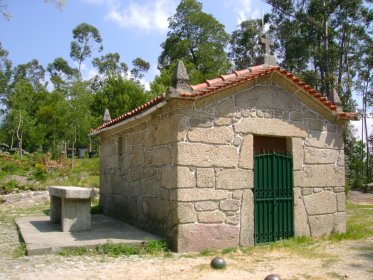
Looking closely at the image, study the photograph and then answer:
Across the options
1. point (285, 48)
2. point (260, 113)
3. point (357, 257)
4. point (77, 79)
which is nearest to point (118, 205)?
point (260, 113)

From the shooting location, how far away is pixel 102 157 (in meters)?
11.4

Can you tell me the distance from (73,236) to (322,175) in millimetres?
5174

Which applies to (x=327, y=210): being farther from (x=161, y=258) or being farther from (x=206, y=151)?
(x=161, y=258)

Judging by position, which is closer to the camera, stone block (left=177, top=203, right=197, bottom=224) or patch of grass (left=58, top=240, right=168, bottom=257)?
patch of grass (left=58, top=240, right=168, bottom=257)

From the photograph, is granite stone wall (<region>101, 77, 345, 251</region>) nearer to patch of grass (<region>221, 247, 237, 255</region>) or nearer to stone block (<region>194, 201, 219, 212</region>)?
stone block (<region>194, 201, 219, 212</region>)

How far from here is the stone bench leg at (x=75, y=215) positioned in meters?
7.71

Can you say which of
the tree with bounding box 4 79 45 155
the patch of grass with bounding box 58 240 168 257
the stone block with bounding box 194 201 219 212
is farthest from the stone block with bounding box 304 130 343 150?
the tree with bounding box 4 79 45 155

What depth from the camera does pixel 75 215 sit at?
7770mm

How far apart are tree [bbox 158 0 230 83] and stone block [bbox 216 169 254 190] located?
26.7 m

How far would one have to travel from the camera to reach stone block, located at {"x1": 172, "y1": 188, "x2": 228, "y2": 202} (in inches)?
254

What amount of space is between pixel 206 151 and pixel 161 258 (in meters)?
1.96

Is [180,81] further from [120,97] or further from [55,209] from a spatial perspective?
[120,97]

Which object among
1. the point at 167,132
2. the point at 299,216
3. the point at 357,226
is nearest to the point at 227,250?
the point at 299,216

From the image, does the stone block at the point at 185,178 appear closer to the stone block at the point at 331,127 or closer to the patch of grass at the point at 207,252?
the patch of grass at the point at 207,252
